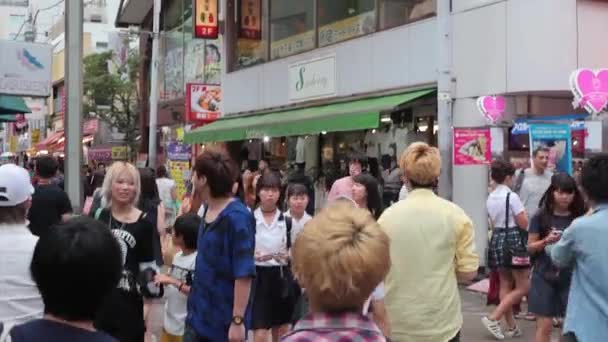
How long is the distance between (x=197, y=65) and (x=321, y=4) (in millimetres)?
8798

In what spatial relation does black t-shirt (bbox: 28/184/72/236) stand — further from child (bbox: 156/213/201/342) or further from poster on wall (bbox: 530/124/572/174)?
poster on wall (bbox: 530/124/572/174)

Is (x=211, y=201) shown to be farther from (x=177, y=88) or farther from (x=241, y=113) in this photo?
(x=177, y=88)

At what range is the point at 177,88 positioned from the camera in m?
27.6

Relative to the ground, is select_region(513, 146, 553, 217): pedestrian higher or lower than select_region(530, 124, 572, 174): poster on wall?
lower

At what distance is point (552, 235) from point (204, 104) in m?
17.0

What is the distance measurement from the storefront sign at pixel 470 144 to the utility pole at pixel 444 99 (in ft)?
1.02

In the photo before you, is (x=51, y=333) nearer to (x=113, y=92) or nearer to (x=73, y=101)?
(x=73, y=101)

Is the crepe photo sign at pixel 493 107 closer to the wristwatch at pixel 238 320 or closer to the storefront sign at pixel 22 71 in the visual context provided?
the storefront sign at pixel 22 71

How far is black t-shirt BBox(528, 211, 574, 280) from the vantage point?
6270 millimetres

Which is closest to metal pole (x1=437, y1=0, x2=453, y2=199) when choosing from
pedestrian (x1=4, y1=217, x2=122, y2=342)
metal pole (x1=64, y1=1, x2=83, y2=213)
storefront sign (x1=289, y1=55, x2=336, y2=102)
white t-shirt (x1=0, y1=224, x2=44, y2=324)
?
storefront sign (x1=289, y1=55, x2=336, y2=102)

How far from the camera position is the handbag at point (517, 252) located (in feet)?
26.7

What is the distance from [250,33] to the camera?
21250 mm

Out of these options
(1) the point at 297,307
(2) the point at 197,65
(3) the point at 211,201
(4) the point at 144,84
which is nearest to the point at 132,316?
(3) the point at 211,201

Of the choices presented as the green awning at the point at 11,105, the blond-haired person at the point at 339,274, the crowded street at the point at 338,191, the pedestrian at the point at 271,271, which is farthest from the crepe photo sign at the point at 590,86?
the blond-haired person at the point at 339,274
